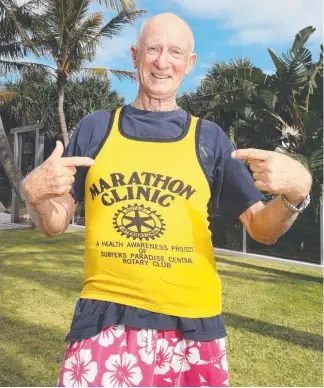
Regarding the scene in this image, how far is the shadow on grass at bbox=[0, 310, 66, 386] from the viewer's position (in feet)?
12.7

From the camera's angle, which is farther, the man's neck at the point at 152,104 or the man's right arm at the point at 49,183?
the man's neck at the point at 152,104

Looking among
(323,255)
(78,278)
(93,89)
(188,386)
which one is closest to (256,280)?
(323,255)

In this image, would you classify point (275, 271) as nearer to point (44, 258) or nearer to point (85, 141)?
point (44, 258)

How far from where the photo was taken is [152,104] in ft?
5.47

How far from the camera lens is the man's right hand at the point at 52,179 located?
4.68ft

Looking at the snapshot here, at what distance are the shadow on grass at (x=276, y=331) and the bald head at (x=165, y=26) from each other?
13.2 ft

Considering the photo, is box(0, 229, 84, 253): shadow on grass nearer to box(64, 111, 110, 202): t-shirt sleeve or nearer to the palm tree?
the palm tree

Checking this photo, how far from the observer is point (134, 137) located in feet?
5.05

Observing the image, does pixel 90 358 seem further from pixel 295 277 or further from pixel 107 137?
pixel 295 277

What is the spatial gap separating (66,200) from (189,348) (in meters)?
0.66

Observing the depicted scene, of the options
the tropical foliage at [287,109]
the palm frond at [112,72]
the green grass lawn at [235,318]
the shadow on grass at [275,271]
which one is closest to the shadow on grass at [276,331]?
the green grass lawn at [235,318]

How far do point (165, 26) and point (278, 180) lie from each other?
0.69m

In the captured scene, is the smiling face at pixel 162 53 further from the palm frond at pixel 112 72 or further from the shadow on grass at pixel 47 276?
the palm frond at pixel 112 72

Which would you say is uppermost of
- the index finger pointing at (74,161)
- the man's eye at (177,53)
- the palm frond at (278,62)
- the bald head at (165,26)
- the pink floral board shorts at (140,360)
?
the palm frond at (278,62)
